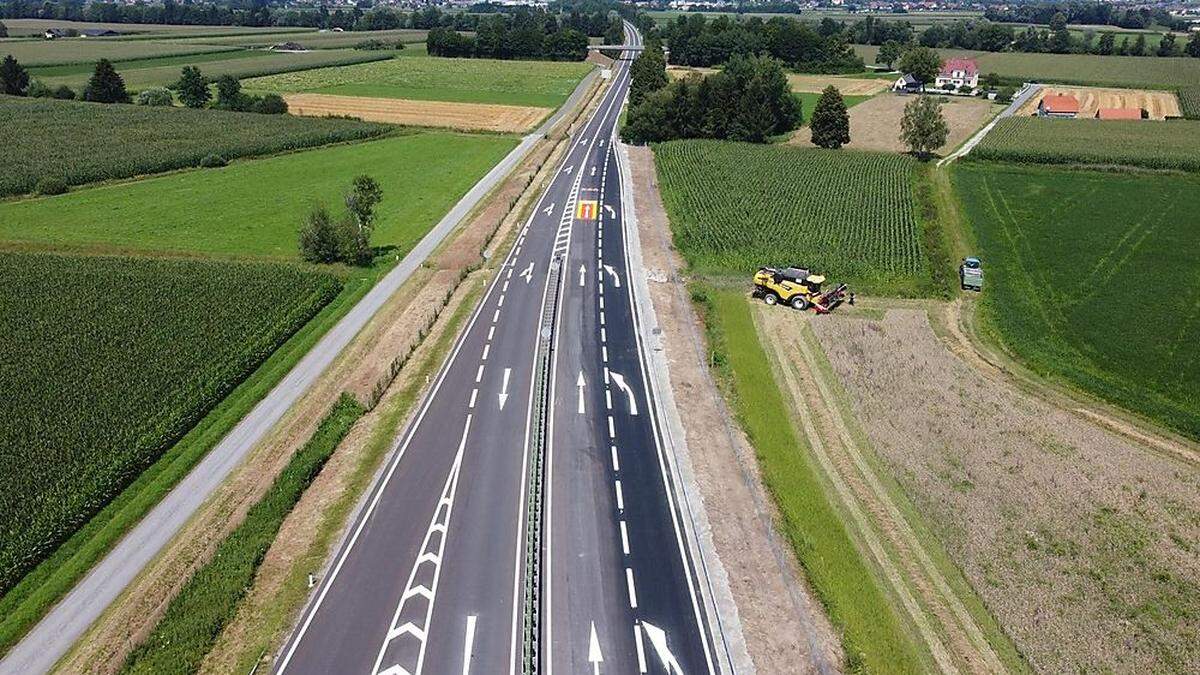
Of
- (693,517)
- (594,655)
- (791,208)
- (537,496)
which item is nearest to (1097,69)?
(791,208)

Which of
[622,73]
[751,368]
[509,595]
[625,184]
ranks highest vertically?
[622,73]

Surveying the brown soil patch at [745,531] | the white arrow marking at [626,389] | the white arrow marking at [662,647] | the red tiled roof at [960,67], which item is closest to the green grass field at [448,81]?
the red tiled roof at [960,67]

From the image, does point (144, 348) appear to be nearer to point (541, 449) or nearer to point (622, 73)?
point (541, 449)

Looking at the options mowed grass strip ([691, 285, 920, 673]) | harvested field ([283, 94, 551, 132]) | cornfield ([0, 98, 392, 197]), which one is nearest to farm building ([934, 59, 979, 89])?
harvested field ([283, 94, 551, 132])

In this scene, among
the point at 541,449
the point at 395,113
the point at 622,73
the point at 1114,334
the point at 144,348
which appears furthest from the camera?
the point at 622,73

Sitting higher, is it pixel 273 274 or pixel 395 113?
pixel 395 113

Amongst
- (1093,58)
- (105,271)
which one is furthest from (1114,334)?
(1093,58)
